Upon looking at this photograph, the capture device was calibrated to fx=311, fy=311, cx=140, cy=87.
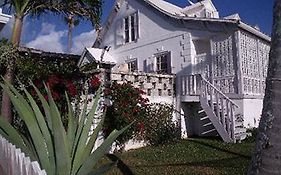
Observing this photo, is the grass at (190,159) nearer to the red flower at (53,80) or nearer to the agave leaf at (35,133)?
the red flower at (53,80)

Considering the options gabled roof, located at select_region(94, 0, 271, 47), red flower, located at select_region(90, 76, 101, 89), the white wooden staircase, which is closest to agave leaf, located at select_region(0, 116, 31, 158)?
red flower, located at select_region(90, 76, 101, 89)

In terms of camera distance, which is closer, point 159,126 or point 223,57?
point 159,126

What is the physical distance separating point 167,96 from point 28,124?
10094 millimetres

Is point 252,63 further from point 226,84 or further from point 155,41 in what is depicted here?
point 155,41

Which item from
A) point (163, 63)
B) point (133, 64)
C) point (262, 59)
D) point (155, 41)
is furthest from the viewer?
point (133, 64)

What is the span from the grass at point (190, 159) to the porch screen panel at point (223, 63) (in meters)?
3.30

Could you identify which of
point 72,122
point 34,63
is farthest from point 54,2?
point 72,122

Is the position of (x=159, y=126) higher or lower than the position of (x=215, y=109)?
lower

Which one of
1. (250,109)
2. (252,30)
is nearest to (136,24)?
(252,30)

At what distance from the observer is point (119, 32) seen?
19078 mm

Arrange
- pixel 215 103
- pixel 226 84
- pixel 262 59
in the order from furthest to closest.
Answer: pixel 262 59 < pixel 226 84 < pixel 215 103

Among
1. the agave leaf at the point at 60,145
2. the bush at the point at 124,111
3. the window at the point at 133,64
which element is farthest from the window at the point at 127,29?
the agave leaf at the point at 60,145

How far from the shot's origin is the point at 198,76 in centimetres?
1307

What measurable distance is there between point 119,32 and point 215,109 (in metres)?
8.95
